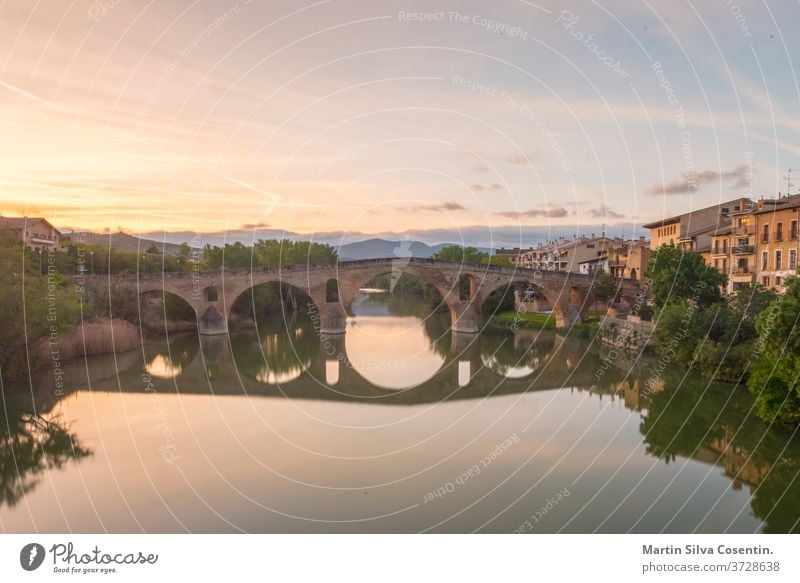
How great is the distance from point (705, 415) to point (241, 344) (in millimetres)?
12817

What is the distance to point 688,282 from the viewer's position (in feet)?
54.3

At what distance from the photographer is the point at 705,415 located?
35.1 feet

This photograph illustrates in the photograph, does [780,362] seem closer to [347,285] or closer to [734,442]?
[734,442]

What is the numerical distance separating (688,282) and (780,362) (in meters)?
8.01

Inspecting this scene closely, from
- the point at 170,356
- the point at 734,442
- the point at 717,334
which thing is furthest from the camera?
the point at 170,356

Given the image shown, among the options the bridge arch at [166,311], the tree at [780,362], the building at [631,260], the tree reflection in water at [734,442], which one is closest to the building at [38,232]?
the bridge arch at [166,311]

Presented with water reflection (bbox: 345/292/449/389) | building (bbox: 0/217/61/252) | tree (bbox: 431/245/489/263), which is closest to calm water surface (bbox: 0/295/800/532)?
water reflection (bbox: 345/292/449/389)

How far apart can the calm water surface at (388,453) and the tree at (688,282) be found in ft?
A: 7.99

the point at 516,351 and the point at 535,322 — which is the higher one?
the point at 535,322

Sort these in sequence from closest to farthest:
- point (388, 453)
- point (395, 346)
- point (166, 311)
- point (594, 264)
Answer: point (388, 453), point (395, 346), point (166, 311), point (594, 264)

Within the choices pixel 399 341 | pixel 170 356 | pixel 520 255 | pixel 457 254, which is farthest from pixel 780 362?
pixel 520 255

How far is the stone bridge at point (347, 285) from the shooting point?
21.3 m

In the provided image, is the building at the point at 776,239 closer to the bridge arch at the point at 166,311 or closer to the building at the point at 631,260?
the building at the point at 631,260
